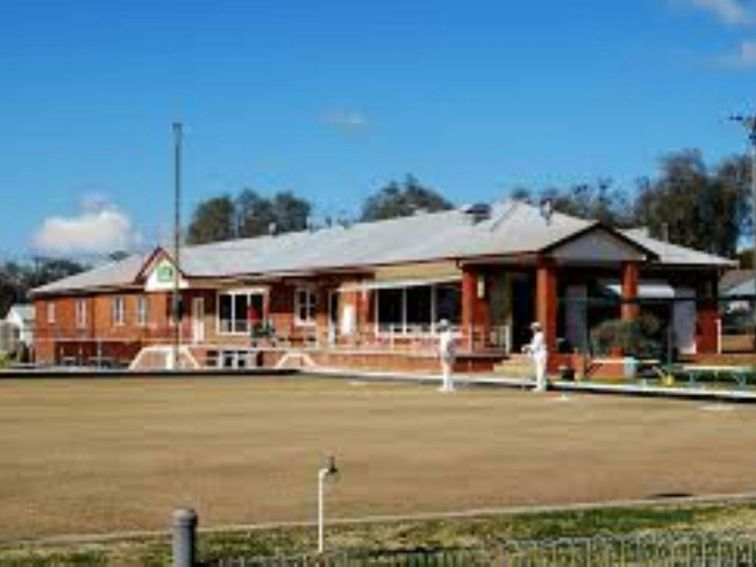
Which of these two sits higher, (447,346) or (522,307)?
(522,307)

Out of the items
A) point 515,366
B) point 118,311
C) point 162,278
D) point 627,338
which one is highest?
point 162,278

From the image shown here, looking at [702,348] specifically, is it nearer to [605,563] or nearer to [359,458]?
[359,458]

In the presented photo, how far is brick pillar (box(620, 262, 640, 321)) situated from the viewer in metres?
47.2

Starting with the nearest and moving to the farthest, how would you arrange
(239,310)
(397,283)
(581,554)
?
(581,554)
(397,283)
(239,310)

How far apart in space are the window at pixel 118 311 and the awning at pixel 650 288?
27.9 metres

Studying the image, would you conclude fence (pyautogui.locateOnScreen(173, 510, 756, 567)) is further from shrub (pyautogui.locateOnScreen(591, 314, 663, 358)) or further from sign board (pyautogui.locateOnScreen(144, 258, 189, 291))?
sign board (pyautogui.locateOnScreen(144, 258, 189, 291))

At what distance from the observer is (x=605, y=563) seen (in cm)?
905

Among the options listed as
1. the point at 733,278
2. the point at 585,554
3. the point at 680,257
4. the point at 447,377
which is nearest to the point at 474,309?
the point at 680,257

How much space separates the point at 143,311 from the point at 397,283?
2191cm

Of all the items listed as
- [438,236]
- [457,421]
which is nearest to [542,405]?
[457,421]

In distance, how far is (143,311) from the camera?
2788 inches

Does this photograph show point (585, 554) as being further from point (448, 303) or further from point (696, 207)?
point (696, 207)

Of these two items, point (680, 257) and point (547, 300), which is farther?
point (680, 257)

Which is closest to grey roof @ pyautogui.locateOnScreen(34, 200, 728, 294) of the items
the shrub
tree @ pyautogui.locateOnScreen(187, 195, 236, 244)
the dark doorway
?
the dark doorway
